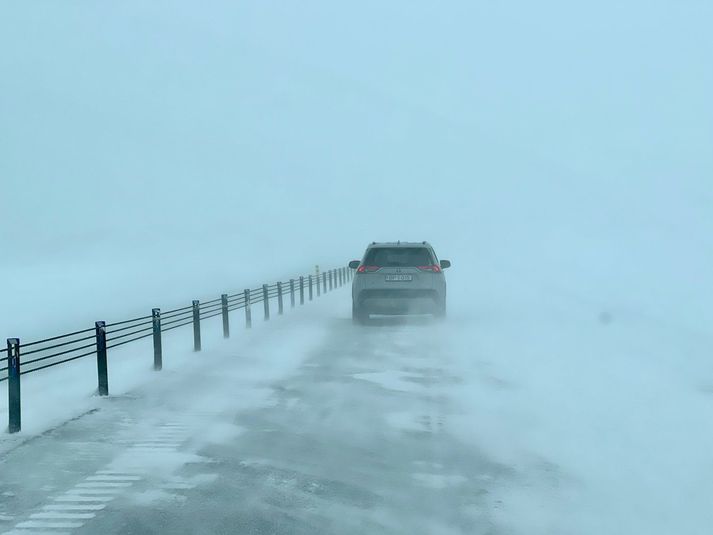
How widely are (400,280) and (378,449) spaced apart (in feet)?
44.5

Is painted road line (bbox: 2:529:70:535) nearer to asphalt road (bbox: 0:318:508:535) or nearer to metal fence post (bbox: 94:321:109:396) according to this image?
asphalt road (bbox: 0:318:508:535)

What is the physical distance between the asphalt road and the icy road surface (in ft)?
0.07

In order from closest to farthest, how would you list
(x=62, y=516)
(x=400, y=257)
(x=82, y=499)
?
(x=62, y=516)
(x=82, y=499)
(x=400, y=257)

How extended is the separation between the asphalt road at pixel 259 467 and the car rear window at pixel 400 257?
9.26 metres

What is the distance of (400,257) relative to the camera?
2234 cm

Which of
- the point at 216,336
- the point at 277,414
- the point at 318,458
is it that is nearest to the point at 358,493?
the point at 318,458

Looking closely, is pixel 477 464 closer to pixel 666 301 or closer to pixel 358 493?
pixel 358 493

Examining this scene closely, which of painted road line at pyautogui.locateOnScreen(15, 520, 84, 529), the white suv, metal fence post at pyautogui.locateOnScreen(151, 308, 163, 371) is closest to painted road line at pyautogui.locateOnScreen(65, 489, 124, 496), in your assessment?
painted road line at pyautogui.locateOnScreen(15, 520, 84, 529)

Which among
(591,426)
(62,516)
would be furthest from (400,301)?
(62,516)

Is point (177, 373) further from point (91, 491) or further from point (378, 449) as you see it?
point (91, 491)

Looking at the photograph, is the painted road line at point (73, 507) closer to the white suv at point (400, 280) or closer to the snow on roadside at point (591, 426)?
the snow on roadside at point (591, 426)

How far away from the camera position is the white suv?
22094mm

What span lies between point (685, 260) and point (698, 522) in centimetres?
7614

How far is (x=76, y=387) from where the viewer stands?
14.7 m
